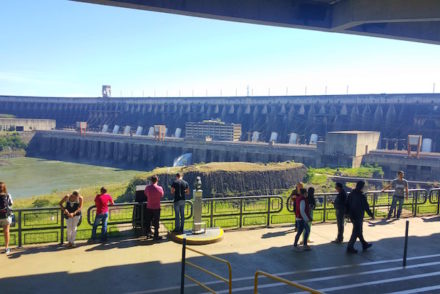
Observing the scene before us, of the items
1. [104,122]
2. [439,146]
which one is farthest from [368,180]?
[104,122]

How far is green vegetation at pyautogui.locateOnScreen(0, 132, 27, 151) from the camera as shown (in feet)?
235

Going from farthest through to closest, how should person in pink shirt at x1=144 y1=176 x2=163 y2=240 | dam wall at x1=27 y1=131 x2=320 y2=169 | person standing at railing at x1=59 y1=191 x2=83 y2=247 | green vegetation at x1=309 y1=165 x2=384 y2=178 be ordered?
dam wall at x1=27 y1=131 x2=320 y2=169 → green vegetation at x1=309 y1=165 x2=384 y2=178 → person in pink shirt at x1=144 y1=176 x2=163 y2=240 → person standing at railing at x1=59 y1=191 x2=83 y2=247

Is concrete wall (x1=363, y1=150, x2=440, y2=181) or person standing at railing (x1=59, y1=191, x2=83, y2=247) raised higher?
person standing at railing (x1=59, y1=191, x2=83, y2=247)

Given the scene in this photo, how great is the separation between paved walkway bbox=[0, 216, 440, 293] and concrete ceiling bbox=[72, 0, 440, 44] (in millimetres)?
6256

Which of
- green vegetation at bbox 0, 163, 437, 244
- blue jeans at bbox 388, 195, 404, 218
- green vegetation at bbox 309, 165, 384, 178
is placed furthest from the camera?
green vegetation at bbox 309, 165, 384, 178

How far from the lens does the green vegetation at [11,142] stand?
7175 centimetres

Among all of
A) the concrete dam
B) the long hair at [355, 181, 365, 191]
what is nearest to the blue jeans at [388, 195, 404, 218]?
the long hair at [355, 181, 365, 191]

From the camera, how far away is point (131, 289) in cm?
656

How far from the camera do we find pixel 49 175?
178ft

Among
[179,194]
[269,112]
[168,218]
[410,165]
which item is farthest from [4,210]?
[269,112]

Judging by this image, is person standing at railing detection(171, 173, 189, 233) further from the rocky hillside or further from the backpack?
the rocky hillside

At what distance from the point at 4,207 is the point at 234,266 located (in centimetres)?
508

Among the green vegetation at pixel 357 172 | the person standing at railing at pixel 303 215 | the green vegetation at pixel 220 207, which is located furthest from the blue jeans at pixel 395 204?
the green vegetation at pixel 357 172

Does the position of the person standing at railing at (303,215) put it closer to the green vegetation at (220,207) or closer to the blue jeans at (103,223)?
the green vegetation at (220,207)
